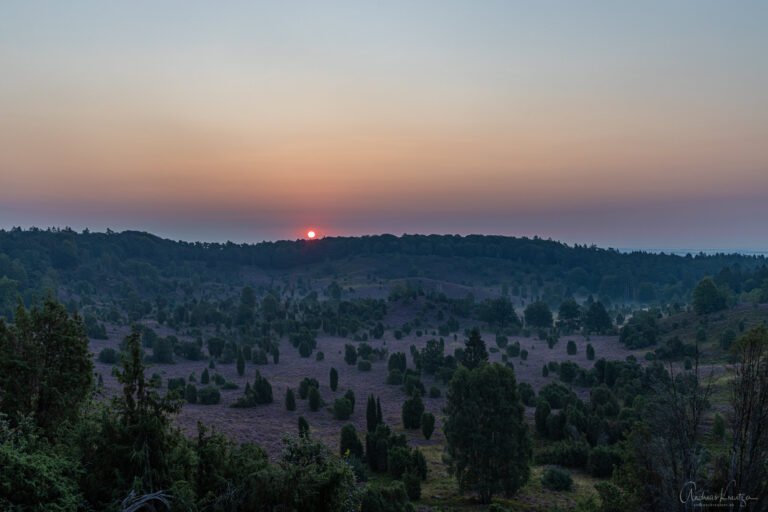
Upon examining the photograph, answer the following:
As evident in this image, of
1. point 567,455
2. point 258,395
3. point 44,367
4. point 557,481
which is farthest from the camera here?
point 258,395

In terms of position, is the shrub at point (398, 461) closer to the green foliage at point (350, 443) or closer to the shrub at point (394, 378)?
the green foliage at point (350, 443)

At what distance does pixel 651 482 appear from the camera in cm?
1656

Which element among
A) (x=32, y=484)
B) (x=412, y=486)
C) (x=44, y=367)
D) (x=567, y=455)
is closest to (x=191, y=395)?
(x=412, y=486)

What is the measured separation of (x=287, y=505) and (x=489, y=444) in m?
17.5

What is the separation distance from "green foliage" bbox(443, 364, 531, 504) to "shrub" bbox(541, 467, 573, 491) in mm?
4558

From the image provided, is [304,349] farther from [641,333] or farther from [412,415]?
[641,333]

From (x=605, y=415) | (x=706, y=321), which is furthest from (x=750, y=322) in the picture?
(x=605, y=415)

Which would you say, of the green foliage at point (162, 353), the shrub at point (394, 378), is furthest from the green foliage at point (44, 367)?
the green foliage at point (162, 353)

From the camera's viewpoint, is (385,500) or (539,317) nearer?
(385,500)

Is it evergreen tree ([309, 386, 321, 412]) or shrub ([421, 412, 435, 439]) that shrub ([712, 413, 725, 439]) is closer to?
shrub ([421, 412, 435, 439])

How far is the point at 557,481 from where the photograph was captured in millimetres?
32250

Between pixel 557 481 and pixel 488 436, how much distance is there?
7.54 m

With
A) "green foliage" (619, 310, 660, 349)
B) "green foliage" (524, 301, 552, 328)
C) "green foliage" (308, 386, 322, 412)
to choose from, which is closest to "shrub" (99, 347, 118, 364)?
"green foliage" (308, 386, 322, 412)

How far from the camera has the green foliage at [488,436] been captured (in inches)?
1118
